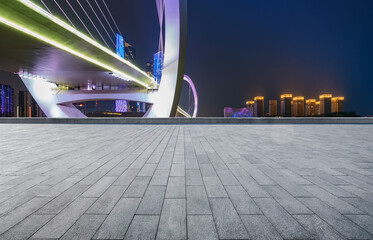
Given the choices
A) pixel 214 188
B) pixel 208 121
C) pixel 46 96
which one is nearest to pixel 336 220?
pixel 214 188

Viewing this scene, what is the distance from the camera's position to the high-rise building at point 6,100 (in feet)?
367

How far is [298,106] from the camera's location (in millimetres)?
120625

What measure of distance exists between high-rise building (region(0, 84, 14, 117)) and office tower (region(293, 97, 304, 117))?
17142 cm

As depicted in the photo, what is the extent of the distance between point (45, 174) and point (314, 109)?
14380 cm

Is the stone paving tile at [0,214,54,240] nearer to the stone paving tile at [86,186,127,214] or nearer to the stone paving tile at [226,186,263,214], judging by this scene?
the stone paving tile at [86,186,127,214]

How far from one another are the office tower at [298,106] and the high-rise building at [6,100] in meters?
171

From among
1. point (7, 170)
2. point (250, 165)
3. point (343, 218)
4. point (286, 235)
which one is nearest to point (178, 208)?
point (286, 235)

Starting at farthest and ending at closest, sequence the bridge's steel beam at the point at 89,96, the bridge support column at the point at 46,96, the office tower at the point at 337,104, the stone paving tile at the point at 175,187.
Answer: the office tower at the point at 337,104
the bridge's steel beam at the point at 89,96
the bridge support column at the point at 46,96
the stone paving tile at the point at 175,187

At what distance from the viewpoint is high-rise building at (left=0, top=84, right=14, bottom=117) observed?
112 metres

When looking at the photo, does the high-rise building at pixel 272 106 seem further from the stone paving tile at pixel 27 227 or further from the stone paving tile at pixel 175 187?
the stone paving tile at pixel 27 227

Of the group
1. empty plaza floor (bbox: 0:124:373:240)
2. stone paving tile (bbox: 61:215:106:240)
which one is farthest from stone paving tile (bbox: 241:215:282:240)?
stone paving tile (bbox: 61:215:106:240)

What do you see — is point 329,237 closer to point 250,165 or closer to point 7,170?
point 250,165

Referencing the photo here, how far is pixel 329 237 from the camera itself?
5.33 feet

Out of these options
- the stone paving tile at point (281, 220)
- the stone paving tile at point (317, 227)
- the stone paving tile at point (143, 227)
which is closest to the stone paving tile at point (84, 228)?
the stone paving tile at point (143, 227)
